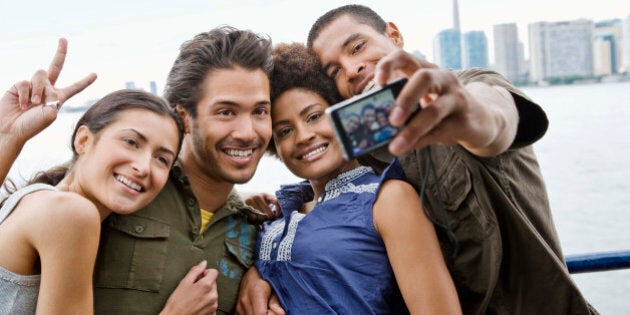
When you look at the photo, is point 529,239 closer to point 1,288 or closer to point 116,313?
point 116,313

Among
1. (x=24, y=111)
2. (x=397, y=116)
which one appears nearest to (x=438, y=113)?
(x=397, y=116)

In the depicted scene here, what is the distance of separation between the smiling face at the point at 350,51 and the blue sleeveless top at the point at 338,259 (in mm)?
413

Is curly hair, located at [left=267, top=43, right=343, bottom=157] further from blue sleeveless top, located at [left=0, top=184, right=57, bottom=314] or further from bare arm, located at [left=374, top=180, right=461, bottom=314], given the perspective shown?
blue sleeveless top, located at [left=0, top=184, right=57, bottom=314]

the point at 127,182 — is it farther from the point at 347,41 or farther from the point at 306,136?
the point at 347,41

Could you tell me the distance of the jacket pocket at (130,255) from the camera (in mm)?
2281

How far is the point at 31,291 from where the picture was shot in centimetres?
196

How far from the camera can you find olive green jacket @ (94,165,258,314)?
228cm

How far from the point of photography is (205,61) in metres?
2.60

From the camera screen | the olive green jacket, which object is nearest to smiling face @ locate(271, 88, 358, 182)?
the olive green jacket

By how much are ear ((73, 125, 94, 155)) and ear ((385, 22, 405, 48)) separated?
1373mm

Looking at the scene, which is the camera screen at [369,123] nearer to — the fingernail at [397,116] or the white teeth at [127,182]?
the fingernail at [397,116]

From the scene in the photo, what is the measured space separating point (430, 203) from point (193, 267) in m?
0.89

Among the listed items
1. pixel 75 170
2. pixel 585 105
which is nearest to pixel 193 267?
pixel 75 170

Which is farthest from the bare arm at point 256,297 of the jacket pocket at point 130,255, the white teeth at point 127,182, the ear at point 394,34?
the ear at point 394,34
